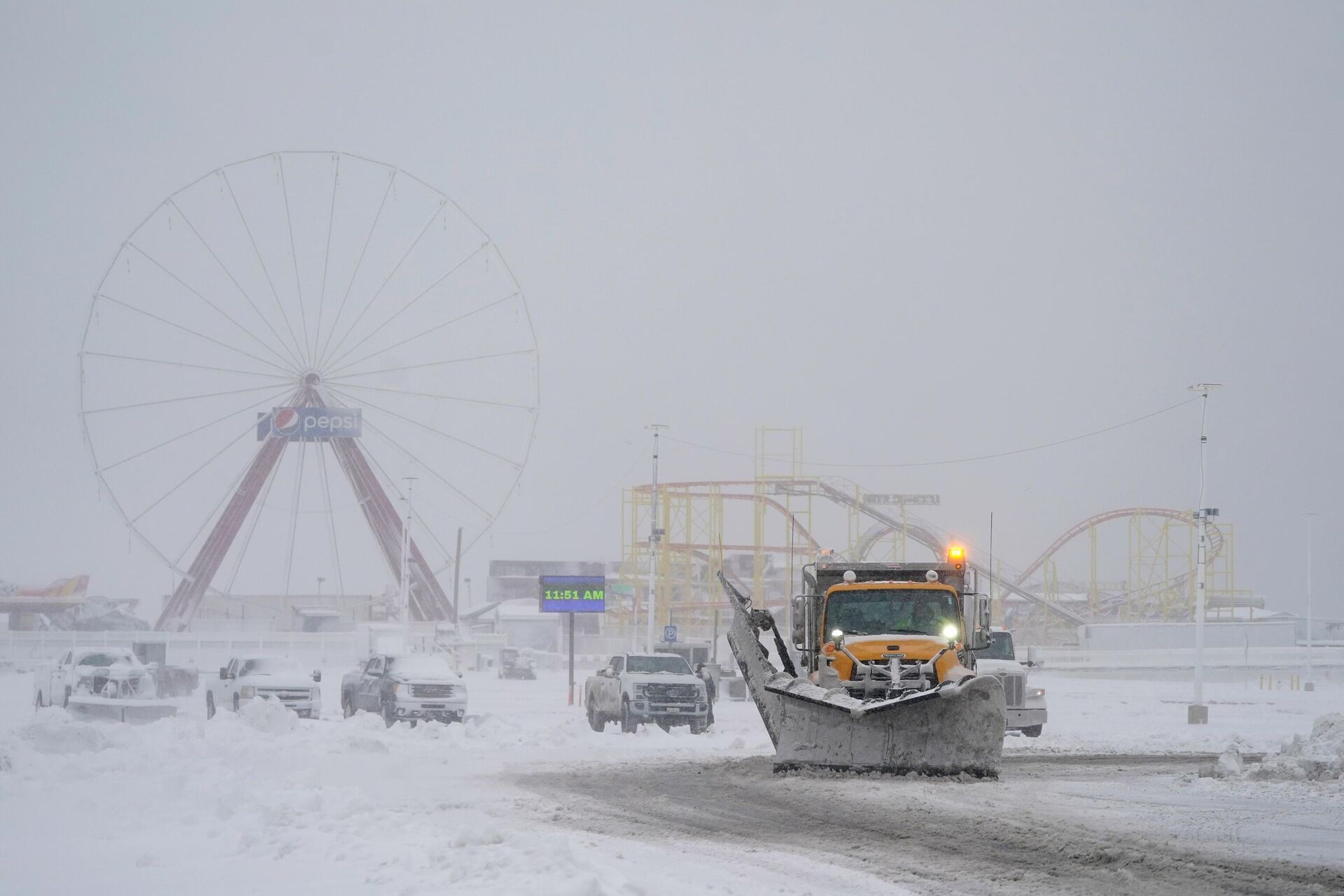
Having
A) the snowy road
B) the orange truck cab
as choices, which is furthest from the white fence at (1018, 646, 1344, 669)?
the snowy road

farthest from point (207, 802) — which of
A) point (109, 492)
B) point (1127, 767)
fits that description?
point (109, 492)

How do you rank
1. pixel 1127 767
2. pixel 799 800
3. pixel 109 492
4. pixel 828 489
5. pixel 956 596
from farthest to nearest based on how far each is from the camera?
pixel 828 489 < pixel 109 492 < pixel 1127 767 < pixel 956 596 < pixel 799 800

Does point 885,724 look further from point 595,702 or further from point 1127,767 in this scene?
point 595,702

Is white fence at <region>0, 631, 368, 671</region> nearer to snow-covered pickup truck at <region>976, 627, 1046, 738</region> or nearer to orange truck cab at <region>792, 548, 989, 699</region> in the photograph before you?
snow-covered pickup truck at <region>976, 627, 1046, 738</region>

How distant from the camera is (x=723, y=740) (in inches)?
1106

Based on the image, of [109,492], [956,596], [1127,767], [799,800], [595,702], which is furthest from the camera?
A: [109,492]

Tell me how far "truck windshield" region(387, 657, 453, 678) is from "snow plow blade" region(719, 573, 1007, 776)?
48.5 ft

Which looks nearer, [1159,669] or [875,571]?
[875,571]

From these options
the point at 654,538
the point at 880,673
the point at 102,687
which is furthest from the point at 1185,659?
the point at 880,673

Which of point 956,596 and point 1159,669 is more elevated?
point 956,596

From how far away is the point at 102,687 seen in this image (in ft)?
99.1

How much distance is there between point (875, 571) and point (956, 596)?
136 cm

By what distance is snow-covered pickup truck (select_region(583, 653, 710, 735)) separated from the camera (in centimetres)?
2906

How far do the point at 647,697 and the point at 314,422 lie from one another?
40390mm
